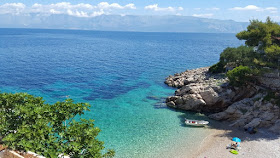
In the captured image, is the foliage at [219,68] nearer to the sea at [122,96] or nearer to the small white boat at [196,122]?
the sea at [122,96]

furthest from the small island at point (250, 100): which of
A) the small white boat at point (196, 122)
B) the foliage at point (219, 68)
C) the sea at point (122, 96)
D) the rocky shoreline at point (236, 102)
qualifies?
the foliage at point (219, 68)

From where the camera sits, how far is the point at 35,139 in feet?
57.6

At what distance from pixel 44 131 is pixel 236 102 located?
3443cm

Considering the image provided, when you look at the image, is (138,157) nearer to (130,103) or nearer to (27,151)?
(27,151)

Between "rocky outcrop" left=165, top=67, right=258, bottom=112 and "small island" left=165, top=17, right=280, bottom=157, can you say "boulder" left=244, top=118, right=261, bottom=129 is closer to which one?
"small island" left=165, top=17, right=280, bottom=157

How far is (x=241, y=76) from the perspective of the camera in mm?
41219

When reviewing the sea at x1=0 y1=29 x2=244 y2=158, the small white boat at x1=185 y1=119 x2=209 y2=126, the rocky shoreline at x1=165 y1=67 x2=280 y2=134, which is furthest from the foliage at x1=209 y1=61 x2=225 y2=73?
the small white boat at x1=185 y1=119 x2=209 y2=126

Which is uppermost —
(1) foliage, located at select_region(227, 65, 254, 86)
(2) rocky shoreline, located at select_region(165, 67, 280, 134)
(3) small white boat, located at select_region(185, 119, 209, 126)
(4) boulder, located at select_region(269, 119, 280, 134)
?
(1) foliage, located at select_region(227, 65, 254, 86)

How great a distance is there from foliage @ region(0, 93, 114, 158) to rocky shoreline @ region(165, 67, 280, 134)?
2745cm

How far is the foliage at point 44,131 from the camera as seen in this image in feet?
56.8

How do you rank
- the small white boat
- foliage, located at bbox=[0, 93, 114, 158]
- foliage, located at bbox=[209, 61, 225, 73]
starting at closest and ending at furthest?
foliage, located at bbox=[0, 93, 114, 158], the small white boat, foliage, located at bbox=[209, 61, 225, 73]

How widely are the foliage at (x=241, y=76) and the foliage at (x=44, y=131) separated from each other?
3073 cm

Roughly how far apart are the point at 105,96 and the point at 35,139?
34.6 m

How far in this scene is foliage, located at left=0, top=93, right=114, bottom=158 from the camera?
17.3m
